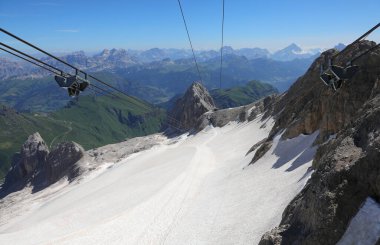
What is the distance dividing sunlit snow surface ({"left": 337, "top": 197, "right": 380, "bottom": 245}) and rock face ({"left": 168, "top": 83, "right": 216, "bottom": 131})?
137 metres

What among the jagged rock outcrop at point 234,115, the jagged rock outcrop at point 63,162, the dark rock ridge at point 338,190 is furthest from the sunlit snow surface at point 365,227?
the jagged rock outcrop at point 63,162

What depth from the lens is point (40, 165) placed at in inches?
5295

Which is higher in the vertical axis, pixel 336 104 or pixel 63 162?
pixel 336 104

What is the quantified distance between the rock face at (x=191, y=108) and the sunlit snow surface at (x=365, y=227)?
5401 inches

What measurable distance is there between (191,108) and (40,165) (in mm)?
65551

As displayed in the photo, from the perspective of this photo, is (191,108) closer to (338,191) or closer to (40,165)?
(40,165)

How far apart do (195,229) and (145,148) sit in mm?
98123

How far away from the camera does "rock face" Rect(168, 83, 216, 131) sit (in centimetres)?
16325

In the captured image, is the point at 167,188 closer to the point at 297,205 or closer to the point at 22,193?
the point at 297,205

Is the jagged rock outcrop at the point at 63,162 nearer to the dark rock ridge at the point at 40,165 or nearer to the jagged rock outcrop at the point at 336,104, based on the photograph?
the dark rock ridge at the point at 40,165

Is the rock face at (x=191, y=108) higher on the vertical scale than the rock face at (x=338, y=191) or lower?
lower

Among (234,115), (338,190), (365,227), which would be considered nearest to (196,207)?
(338,190)

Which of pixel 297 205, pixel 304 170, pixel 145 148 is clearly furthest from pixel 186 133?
pixel 297 205

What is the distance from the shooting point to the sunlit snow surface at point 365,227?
14.8 m
